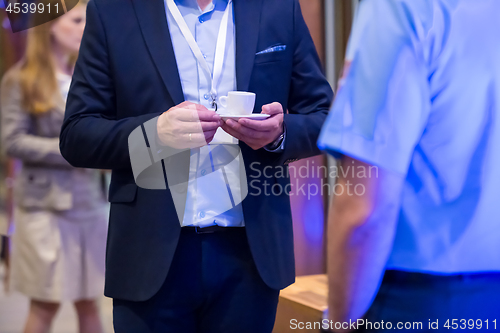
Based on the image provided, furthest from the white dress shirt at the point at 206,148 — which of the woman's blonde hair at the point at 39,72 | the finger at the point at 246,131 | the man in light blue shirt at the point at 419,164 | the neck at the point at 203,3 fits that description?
the woman's blonde hair at the point at 39,72

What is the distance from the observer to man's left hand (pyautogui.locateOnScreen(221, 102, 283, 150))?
→ 1.02 metres

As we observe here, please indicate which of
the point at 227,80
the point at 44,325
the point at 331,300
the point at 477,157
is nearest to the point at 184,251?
the point at 227,80

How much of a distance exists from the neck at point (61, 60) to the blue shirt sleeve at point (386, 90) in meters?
2.00

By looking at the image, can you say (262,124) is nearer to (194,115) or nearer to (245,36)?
(194,115)

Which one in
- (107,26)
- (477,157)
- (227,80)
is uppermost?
(107,26)

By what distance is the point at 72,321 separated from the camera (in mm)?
2336

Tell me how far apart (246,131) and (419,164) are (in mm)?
507

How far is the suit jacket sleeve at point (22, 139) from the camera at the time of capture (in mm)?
2100

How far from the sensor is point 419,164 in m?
0.58

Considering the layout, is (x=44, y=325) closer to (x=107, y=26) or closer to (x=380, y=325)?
(x=107, y=26)

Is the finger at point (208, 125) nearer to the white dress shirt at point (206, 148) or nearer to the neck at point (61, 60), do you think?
the white dress shirt at point (206, 148)

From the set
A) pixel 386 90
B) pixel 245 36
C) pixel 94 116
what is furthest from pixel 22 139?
pixel 386 90

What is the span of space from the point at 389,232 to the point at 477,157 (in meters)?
0.15

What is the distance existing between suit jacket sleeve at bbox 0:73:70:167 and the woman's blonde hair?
43 millimetres
